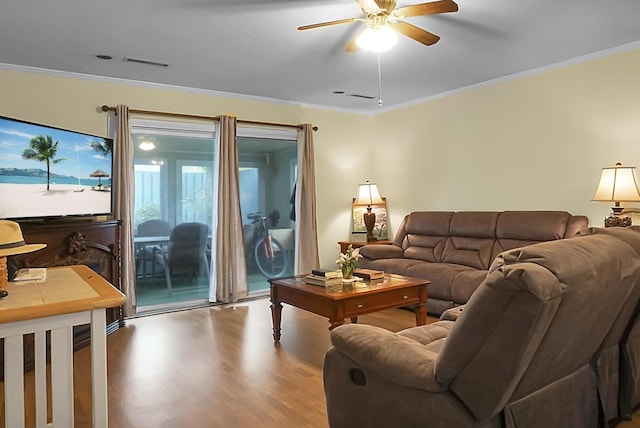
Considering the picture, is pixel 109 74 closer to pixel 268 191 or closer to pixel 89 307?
pixel 268 191

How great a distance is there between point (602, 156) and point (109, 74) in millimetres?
4759

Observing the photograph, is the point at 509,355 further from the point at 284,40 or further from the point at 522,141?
the point at 522,141

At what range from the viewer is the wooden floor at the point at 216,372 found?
8.14 ft

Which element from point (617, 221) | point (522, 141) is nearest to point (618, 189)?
point (617, 221)

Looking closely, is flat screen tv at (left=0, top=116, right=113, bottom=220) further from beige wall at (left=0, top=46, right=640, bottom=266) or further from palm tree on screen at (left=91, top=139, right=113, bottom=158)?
beige wall at (left=0, top=46, right=640, bottom=266)

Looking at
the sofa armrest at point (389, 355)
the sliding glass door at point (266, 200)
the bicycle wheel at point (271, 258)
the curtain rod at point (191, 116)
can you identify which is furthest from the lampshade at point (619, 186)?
the bicycle wheel at point (271, 258)

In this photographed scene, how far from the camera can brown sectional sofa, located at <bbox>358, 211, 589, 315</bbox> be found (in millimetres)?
4152

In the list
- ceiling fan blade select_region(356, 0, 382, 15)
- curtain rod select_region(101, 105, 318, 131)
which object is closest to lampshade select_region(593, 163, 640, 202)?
ceiling fan blade select_region(356, 0, 382, 15)

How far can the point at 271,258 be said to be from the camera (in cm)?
593

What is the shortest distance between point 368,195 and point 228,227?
6.34 ft

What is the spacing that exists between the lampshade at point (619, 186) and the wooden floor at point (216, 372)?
1.82m

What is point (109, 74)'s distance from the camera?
4492 mm

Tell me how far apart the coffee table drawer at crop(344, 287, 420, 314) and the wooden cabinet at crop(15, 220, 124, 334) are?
7.38ft

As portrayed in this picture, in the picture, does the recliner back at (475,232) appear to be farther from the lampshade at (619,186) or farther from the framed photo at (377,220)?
the framed photo at (377,220)
